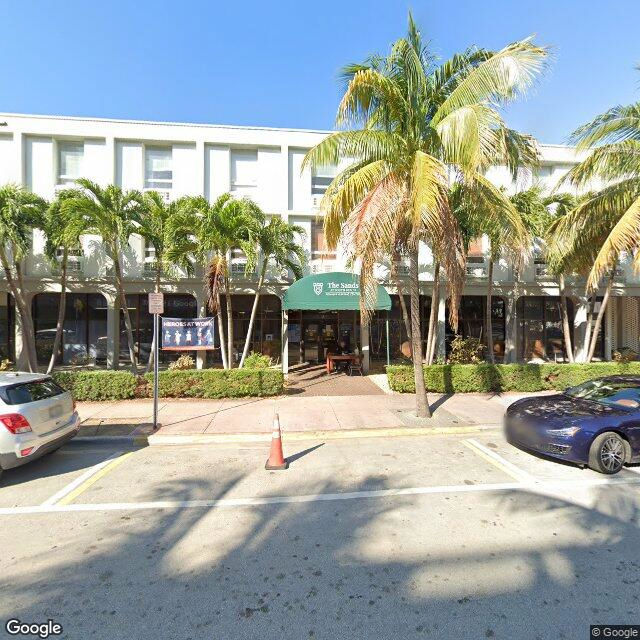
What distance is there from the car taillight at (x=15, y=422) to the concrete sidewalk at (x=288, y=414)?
2.35 meters

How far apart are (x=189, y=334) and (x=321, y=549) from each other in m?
8.84

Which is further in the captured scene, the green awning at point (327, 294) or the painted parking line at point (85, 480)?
the green awning at point (327, 294)

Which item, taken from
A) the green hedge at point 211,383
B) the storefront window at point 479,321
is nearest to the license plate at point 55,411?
the green hedge at point 211,383

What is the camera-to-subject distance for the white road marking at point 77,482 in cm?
441

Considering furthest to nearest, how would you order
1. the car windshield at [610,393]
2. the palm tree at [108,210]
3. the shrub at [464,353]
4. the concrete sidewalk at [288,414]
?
the shrub at [464,353], the palm tree at [108,210], the concrete sidewalk at [288,414], the car windshield at [610,393]

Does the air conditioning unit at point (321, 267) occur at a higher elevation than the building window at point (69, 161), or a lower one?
lower

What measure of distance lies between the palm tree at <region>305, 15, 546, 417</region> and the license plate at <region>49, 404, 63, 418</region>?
5.60m

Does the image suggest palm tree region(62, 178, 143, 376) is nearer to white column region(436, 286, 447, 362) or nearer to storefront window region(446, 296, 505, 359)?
white column region(436, 286, 447, 362)

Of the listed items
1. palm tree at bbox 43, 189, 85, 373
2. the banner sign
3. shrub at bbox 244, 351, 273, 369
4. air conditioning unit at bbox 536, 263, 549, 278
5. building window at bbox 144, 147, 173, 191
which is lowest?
shrub at bbox 244, 351, 273, 369

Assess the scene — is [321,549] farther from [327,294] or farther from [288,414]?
[327,294]

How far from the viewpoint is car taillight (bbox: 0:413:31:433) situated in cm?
466

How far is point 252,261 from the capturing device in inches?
377

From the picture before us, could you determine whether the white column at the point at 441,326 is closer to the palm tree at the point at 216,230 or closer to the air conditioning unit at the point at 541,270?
the air conditioning unit at the point at 541,270

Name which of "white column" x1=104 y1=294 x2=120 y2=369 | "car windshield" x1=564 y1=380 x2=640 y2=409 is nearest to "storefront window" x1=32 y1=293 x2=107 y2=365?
"white column" x1=104 y1=294 x2=120 y2=369
